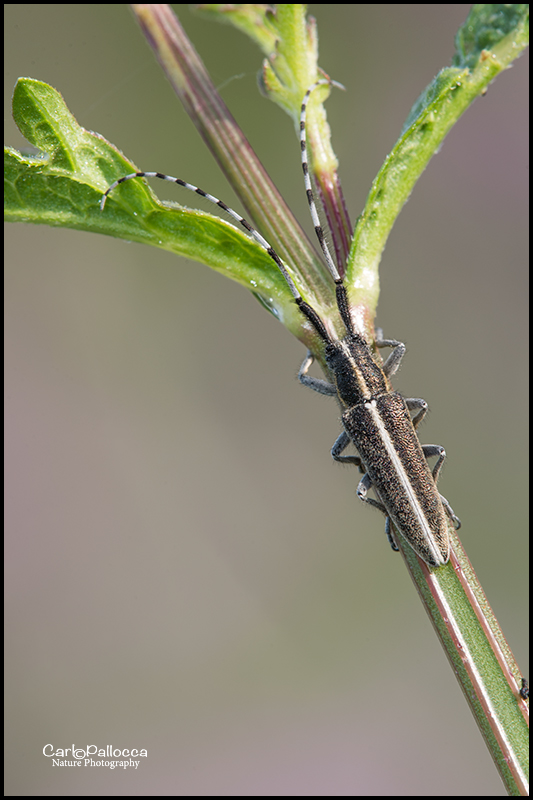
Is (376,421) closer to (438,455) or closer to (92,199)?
(438,455)

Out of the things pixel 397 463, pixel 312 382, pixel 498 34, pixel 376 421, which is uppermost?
pixel 498 34

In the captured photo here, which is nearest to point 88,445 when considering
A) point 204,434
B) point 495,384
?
point 204,434

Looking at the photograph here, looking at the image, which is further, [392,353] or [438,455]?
[392,353]

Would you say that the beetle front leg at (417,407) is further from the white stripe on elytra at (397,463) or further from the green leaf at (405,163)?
the green leaf at (405,163)

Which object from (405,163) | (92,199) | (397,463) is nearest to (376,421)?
(397,463)

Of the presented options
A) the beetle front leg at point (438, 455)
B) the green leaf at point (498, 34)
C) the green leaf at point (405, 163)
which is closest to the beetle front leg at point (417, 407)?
the beetle front leg at point (438, 455)
